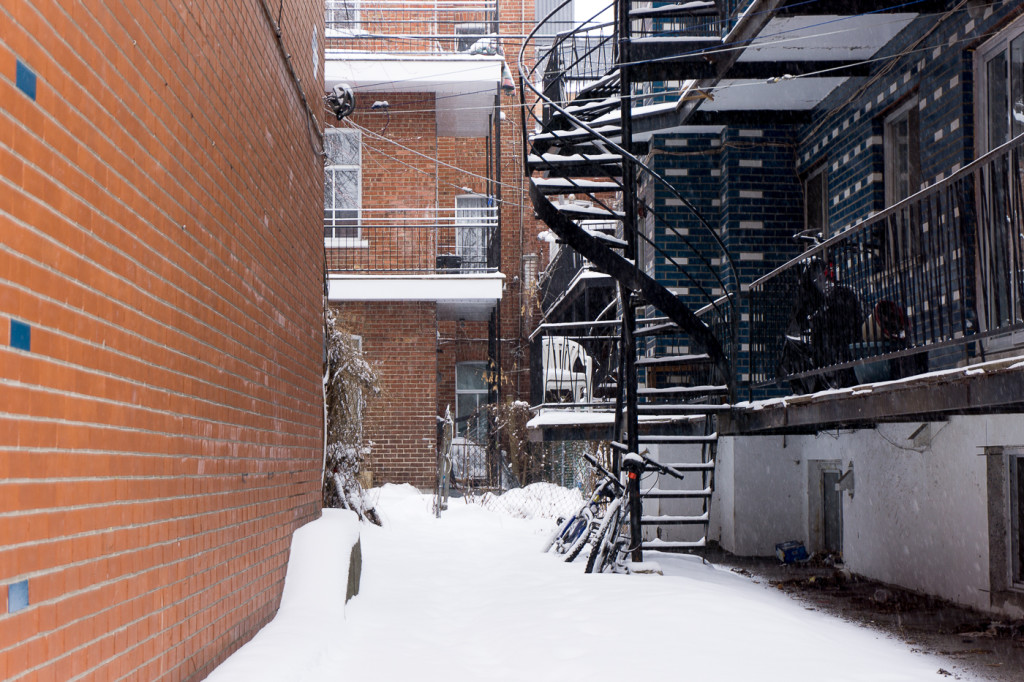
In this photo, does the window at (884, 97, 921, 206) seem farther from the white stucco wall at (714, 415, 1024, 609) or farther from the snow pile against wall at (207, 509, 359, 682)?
the snow pile against wall at (207, 509, 359, 682)

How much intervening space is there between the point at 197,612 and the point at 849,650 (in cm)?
377

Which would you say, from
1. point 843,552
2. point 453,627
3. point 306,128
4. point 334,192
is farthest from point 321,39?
point 334,192

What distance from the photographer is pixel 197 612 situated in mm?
4348

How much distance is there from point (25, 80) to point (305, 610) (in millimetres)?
4626

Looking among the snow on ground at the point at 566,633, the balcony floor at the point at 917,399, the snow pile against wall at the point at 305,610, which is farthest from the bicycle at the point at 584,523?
the snow pile against wall at the point at 305,610

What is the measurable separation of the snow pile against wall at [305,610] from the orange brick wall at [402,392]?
8.78 m

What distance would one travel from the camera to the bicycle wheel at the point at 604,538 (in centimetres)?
907

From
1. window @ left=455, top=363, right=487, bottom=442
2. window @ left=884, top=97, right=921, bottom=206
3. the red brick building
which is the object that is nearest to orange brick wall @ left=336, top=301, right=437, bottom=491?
the red brick building

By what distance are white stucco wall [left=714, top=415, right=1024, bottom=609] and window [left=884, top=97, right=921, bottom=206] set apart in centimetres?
239

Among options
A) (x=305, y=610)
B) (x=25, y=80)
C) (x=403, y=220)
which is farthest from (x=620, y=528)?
(x=403, y=220)

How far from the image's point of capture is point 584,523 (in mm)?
10570

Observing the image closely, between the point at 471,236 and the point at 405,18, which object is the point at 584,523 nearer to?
the point at 471,236

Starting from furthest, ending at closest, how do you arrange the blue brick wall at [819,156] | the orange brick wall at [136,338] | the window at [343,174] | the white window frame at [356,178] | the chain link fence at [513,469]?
1. the window at [343,174]
2. the white window frame at [356,178]
3. the chain link fence at [513,469]
4. the blue brick wall at [819,156]
5. the orange brick wall at [136,338]

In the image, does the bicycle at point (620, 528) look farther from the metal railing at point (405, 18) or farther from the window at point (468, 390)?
the window at point (468, 390)
